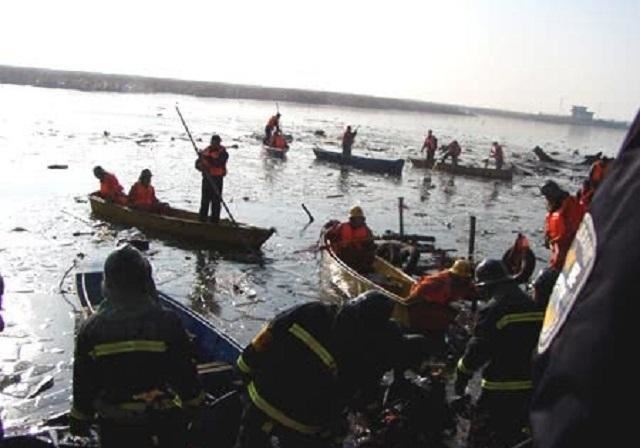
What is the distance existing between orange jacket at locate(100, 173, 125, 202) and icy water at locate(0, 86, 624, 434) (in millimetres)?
870

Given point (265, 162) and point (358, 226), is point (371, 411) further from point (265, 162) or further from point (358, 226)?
point (265, 162)

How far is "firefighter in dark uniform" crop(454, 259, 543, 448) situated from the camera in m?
6.20

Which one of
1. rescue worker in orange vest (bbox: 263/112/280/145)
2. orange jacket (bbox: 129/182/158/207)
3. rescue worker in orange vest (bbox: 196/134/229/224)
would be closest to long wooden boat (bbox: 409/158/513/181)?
rescue worker in orange vest (bbox: 263/112/280/145)

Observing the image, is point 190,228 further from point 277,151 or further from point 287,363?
point 277,151

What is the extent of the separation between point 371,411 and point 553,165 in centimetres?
4943

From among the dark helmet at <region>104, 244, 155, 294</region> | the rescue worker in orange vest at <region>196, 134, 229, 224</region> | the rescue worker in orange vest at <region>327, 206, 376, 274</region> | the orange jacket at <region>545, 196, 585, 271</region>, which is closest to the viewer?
the dark helmet at <region>104, 244, 155, 294</region>

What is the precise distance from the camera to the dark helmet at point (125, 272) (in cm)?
420

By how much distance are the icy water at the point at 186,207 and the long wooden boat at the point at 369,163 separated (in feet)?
3.44

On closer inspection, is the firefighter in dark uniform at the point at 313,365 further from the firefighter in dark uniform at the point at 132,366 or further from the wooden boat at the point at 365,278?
the wooden boat at the point at 365,278

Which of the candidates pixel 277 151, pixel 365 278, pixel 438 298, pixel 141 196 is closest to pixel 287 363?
pixel 438 298

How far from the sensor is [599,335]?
40.9 inches

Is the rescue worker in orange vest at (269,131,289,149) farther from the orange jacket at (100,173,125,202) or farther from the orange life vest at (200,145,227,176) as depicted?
the orange life vest at (200,145,227,176)

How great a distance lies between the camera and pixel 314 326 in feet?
16.0

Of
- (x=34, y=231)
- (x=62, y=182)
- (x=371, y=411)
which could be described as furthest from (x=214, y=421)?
(x=62, y=182)
